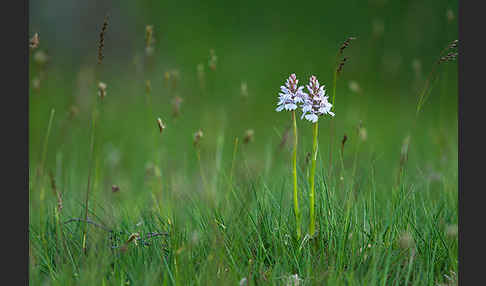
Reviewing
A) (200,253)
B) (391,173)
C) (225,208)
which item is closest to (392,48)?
(391,173)

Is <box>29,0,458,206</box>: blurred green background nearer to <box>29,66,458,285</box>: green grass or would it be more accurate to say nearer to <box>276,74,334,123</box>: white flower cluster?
<box>29,66,458,285</box>: green grass

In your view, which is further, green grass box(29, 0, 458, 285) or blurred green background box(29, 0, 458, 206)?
blurred green background box(29, 0, 458, 206)

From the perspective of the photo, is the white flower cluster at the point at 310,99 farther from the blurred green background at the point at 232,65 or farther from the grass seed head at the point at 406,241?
the blurred green background at the point at 232,65

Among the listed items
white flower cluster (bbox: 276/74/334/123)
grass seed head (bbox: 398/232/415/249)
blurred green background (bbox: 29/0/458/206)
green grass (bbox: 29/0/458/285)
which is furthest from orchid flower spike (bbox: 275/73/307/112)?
blurred green background (bbox: 29/0/458/206)

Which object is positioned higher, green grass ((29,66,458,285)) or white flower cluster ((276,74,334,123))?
white flower cluster ((276,74,334,123))

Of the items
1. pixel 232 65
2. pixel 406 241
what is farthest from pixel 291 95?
pixel 232 65

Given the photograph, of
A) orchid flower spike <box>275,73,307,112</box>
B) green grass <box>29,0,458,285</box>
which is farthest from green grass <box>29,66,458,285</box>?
orchid flower spike <box>275,73,307,112</box>

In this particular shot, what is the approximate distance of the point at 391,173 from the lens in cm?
423

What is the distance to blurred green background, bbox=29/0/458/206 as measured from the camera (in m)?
5.91

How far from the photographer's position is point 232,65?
729 centimetres

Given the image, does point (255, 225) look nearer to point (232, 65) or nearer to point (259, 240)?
point (259, 240)

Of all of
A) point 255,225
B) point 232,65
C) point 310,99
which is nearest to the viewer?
point 310,99

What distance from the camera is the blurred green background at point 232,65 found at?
19.4ft

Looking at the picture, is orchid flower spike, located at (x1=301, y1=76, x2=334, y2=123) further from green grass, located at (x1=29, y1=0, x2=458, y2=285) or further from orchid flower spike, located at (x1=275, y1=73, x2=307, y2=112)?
green grass, located at (x1=29, y1=0, x2=458, y2=285)
